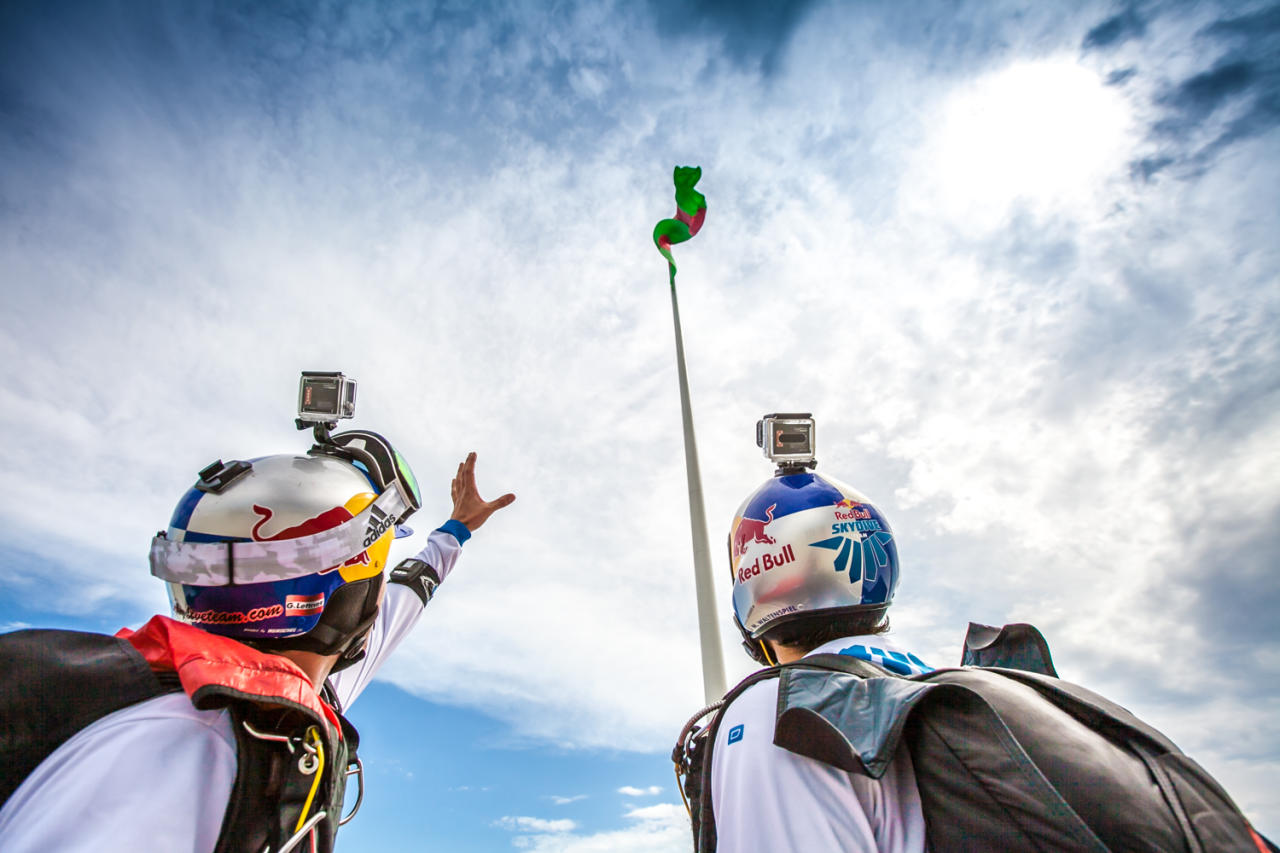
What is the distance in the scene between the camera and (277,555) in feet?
15.7

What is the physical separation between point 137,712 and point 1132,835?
4.66 meters

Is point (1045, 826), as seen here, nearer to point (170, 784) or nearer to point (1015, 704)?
point (1015, 704)

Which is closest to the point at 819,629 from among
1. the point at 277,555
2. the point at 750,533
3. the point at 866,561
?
the point at 866,561

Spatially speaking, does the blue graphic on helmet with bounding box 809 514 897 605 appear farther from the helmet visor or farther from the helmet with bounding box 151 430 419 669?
the helmet visor

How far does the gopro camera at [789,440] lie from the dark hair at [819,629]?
1554mm

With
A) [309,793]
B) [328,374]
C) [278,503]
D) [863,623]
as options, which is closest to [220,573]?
[278,503]

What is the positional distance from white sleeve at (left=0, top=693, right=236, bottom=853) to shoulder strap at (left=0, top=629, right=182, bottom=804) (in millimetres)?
89

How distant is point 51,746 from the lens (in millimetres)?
3398

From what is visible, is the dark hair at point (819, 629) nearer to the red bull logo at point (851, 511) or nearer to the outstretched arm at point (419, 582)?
the red bull logo at point (851, 511)

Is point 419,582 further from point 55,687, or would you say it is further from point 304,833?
point 55,687

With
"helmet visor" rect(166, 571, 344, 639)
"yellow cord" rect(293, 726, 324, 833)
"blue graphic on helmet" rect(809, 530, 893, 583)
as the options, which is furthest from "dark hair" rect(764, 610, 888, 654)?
"helmet visor" rect(166, 571, 344, 639)

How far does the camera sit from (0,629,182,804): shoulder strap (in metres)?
3.31

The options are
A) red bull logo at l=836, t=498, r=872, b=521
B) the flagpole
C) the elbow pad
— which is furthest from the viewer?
the flagpole

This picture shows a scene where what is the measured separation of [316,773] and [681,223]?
70.5 ft
